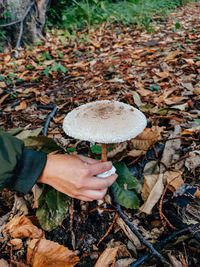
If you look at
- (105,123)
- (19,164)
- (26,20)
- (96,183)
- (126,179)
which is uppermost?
(26,20)

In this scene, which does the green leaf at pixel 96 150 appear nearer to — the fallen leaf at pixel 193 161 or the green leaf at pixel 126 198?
the green leaf at pixel 126 198

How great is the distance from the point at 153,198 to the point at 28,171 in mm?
898

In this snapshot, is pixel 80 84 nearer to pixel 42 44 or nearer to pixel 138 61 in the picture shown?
pixel 138 61

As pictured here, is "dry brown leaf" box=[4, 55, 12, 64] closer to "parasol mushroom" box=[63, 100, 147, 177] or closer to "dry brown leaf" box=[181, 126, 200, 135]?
"parasol mushroom" box=[63, 100, 147, 177]

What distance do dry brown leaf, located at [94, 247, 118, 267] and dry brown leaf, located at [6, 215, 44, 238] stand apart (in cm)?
43

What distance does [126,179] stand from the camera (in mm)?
1505

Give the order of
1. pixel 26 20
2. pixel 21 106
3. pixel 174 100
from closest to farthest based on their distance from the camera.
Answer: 1. pixel 174 100
2. pixel 21 106
3. pixel 26 20

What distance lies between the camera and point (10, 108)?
259 centimetres

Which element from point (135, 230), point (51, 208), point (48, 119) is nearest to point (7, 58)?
point (48, 119)

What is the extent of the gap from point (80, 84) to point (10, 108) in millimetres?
1057

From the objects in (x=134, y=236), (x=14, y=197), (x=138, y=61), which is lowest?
(x=134, y=236)

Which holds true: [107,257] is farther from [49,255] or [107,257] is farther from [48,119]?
[48,119]

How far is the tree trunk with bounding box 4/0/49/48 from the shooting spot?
4489 millimetres

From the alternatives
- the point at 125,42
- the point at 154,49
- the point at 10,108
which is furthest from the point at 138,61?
the point at 10,108
